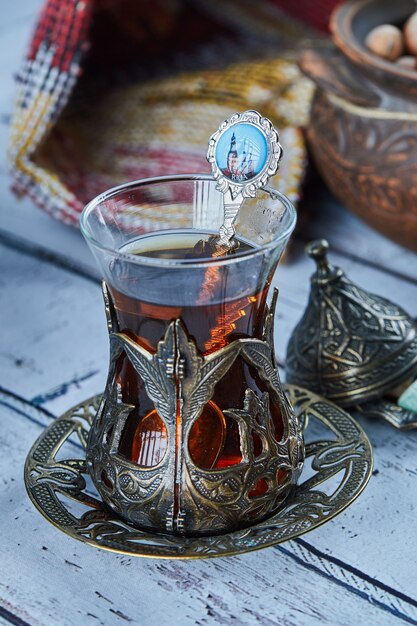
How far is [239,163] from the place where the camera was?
0.58 meters

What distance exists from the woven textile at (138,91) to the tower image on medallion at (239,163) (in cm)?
50

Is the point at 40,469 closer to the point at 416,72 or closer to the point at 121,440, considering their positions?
the point at 121,440

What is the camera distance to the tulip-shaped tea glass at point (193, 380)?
558 mm

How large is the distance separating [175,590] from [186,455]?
3.4 inches

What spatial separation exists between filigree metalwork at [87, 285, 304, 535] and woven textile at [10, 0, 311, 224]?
0.52 m

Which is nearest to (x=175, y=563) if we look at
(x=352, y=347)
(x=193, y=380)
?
(x=193, y=380)

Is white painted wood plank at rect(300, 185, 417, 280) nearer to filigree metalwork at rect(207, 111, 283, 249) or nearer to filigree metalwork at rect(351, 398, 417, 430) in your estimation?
filigree metalwork at rect(351, 398, 417, 430)

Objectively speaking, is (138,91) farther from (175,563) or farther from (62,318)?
(175,563)

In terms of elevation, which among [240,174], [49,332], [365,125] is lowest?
[49,332]

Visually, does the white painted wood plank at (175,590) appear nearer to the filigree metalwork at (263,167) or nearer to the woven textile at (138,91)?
the filigree metalwork at (263,167)

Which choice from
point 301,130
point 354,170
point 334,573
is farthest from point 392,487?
point 301,130

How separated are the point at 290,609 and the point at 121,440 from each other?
14cm

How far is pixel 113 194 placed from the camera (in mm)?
616

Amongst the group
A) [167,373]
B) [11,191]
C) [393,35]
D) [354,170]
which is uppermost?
[393,35]
